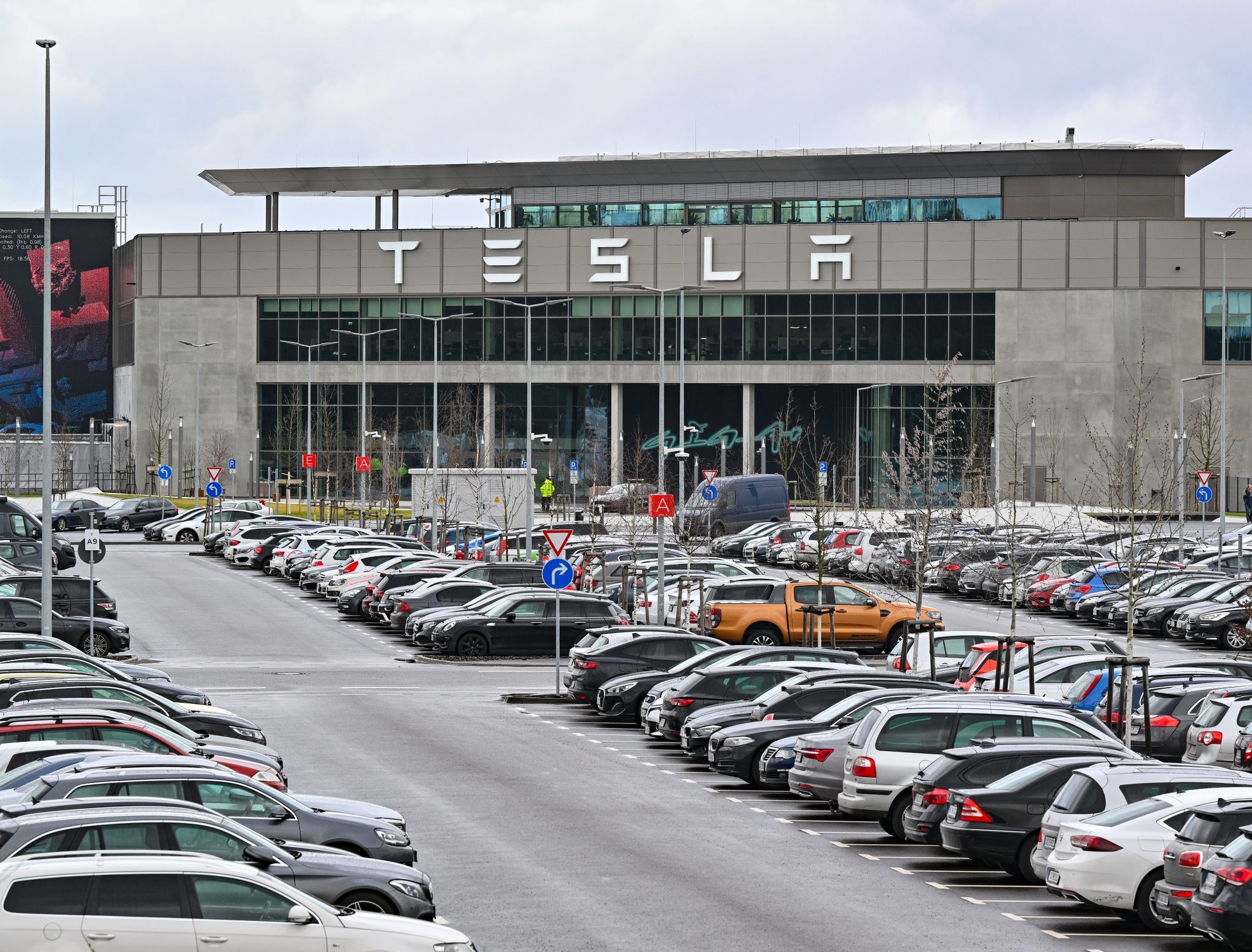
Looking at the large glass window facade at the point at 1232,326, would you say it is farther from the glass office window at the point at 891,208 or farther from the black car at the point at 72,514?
the black car at the point at 72,514

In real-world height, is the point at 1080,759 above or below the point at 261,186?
below

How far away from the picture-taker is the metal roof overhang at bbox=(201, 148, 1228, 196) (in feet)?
311

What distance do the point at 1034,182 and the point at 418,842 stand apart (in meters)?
84.0

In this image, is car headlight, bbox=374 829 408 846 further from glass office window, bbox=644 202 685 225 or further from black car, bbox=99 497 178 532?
glass office window, bbox=644 202 685 225

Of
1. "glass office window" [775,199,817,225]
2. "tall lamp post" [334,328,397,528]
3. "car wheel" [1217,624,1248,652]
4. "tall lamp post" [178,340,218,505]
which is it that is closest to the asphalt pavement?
"car wheel" [1217,624,1248,652]

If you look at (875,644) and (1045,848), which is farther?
(875,644)

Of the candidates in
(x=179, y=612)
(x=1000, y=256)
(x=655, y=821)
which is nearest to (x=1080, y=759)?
(x=655, y=821)

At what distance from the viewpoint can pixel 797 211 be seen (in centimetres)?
9812

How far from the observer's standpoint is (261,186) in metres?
101

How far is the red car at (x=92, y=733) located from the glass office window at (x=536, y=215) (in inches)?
3303

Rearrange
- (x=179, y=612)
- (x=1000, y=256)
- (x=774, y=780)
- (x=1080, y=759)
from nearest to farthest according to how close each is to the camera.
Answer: (x=1080, y=759) < (x=774, y=780) < (x=179, y=612) < (x=1000, y=256)

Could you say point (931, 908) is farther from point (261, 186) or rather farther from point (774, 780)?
point (261, 186)

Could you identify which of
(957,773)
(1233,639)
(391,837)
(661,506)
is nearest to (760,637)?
(661,506)

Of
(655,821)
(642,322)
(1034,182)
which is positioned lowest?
(655,821)
